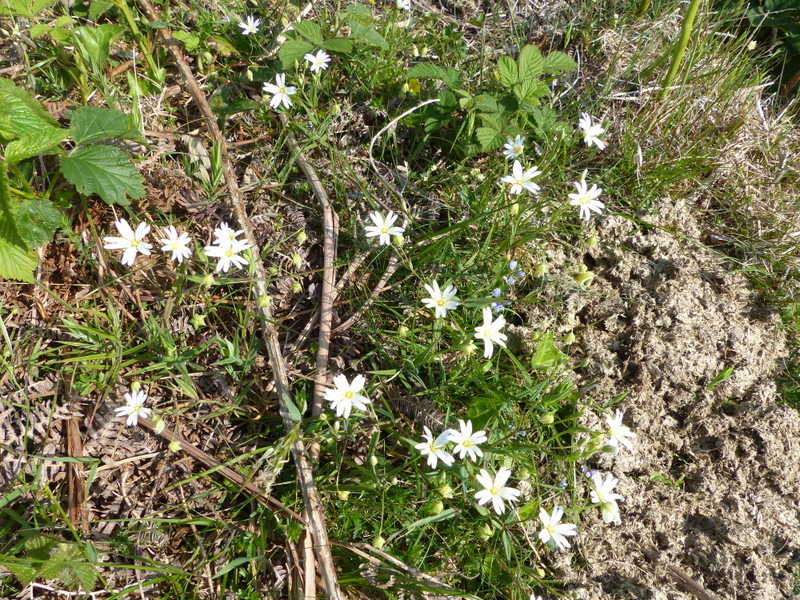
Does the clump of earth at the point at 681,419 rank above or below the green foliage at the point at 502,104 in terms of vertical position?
below

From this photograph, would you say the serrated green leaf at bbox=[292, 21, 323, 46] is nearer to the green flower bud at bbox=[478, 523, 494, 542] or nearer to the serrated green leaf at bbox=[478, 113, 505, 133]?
the serrated green leaf at bbox=[478, 113, 505, 133]

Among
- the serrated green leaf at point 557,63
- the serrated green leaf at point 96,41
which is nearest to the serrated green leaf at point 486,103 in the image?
the serrated green leaf at point 557,63

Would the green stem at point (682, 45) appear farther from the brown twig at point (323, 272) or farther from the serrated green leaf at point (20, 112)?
the serrated green leaf at point (20, 112)

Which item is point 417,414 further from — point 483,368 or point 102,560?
point 102,560

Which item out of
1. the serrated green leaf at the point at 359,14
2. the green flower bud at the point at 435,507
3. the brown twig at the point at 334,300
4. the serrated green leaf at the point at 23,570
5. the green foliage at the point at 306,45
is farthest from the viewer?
the serrated green leaf at the point at 359,14

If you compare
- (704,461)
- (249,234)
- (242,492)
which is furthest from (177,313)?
(704,461)

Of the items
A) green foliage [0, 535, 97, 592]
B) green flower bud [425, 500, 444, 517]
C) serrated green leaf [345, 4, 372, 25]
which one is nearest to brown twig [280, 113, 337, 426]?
green flower bud [425, 500, 444, 517]
